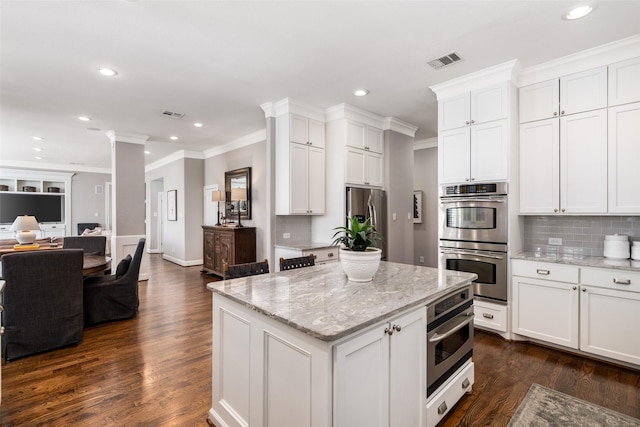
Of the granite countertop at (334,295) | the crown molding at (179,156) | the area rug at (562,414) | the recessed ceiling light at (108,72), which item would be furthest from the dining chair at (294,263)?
the crown molding at (179,156)

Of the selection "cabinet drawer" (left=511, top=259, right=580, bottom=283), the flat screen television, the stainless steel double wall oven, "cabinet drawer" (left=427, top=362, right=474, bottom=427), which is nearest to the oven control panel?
the stainless steel double wall oven

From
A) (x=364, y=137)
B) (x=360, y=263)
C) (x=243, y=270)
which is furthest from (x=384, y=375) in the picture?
A: (x=364, y=137)

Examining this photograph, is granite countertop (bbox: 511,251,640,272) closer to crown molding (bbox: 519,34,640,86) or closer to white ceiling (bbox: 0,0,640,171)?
crown molding (bbox: 519,34,640,86)

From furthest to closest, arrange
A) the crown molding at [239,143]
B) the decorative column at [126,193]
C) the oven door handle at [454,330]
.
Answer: the crown molding at [239,143]
the decorative column at [126,193]
the oven door handle at [454,330]

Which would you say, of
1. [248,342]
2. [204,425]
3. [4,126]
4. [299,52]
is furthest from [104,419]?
[4,126]

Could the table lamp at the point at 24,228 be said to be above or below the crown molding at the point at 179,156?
below

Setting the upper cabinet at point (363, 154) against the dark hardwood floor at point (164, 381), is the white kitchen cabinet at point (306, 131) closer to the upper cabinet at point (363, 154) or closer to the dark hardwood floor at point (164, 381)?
the upper cabinet at point (363, 154)

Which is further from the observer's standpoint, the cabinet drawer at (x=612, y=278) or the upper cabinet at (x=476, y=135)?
the upper cabinet at (x=476, y=135)

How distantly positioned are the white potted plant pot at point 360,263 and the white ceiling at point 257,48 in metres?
1.75

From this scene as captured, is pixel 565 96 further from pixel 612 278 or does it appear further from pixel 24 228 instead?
pixel 24 228

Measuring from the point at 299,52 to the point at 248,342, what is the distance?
98.3 inches

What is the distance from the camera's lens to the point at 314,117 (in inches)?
175

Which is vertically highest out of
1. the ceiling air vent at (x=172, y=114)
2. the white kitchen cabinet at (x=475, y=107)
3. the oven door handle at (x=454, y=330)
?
the ceiling air vent at (x=172, y=114)

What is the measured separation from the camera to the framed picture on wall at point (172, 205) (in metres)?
7.79
